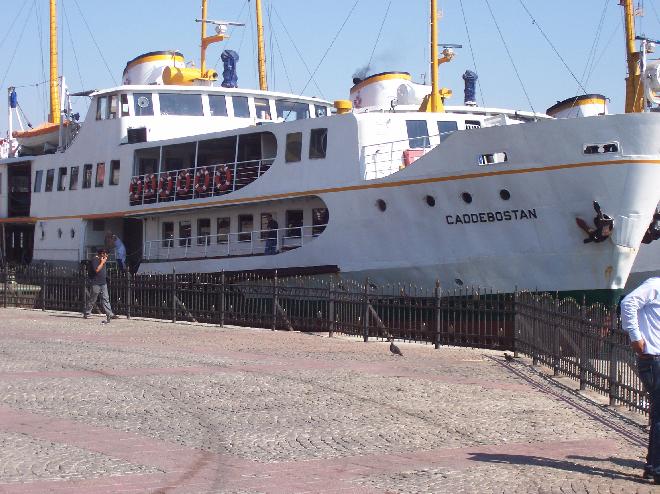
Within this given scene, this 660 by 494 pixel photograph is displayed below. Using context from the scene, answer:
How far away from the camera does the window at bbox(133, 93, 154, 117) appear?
93.9 feet

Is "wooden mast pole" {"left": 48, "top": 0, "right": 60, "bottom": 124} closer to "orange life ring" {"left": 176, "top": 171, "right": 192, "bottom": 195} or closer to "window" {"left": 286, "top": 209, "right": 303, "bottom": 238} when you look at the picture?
"orange life ring" {"left": 176, "top": 171, "right": 192, "bottom": 195}

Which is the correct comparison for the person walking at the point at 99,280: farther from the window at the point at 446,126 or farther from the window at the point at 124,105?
the window at the point at 446,126

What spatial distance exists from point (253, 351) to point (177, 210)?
35.4ft

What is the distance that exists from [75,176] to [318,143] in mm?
10552

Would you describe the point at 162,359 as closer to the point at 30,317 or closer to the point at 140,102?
the point at 30,317

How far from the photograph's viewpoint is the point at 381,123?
22.3m

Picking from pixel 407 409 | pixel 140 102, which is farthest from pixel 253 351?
pixel 140 102

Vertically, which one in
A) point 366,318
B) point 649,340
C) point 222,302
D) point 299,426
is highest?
point 222,302

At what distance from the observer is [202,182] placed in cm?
2550

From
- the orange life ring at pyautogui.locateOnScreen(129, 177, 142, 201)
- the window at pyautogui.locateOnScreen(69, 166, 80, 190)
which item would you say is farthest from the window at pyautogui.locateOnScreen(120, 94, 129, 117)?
the window at pyautogui.locateOnScreen(69, 166, 80, 190)

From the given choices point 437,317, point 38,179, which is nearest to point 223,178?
point 437,317

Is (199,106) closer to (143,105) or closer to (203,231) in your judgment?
(143,105)

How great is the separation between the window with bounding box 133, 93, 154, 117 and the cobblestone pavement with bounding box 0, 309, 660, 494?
1394cm

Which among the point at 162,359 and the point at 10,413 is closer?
the point at 10,413
